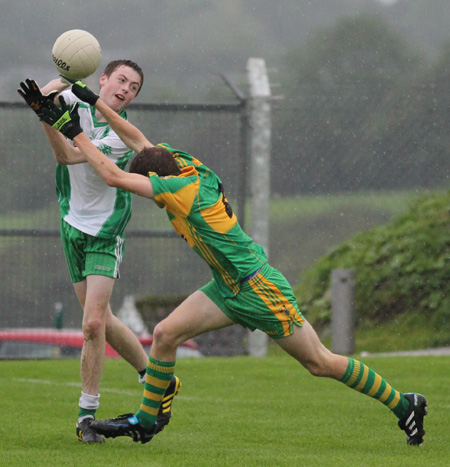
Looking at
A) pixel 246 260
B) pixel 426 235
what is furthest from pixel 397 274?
pixel 246 260

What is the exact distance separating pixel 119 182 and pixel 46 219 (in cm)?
535

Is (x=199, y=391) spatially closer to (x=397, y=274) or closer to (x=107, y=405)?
(x=107, y=405)

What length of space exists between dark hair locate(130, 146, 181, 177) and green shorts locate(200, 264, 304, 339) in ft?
2.29

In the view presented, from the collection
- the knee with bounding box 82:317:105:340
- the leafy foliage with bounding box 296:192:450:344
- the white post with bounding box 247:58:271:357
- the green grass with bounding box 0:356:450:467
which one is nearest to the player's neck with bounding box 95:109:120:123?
the knee with bounding box 82:317:105:340

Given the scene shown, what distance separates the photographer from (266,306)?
5188 millimetres

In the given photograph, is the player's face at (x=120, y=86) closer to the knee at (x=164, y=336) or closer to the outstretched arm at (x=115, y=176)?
the outstretched arm at (x=115, y=176)

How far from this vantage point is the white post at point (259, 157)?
408 inches

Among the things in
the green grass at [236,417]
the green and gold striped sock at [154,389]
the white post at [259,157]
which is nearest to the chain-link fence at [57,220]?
the white post at [259,157]

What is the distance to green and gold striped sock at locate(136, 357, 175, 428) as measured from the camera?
17.6 feet

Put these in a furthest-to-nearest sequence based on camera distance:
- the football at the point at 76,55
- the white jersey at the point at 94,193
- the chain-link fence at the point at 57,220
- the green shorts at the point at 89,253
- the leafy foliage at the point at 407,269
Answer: the leafy foliage at the point at 407,269 → the chain-link fence at the point at 57,220 → the white jersey at the point at 94,193 → the green shorts at the point at 89,253 → the football at the point at 76,55

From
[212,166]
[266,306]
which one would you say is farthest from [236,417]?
[212,166]

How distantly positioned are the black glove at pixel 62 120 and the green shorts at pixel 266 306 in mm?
1182

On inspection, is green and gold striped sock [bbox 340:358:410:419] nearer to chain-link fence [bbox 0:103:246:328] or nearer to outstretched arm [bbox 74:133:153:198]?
outstretched arm [bbox 74:133:153:198]

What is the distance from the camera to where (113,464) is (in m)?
4.89
